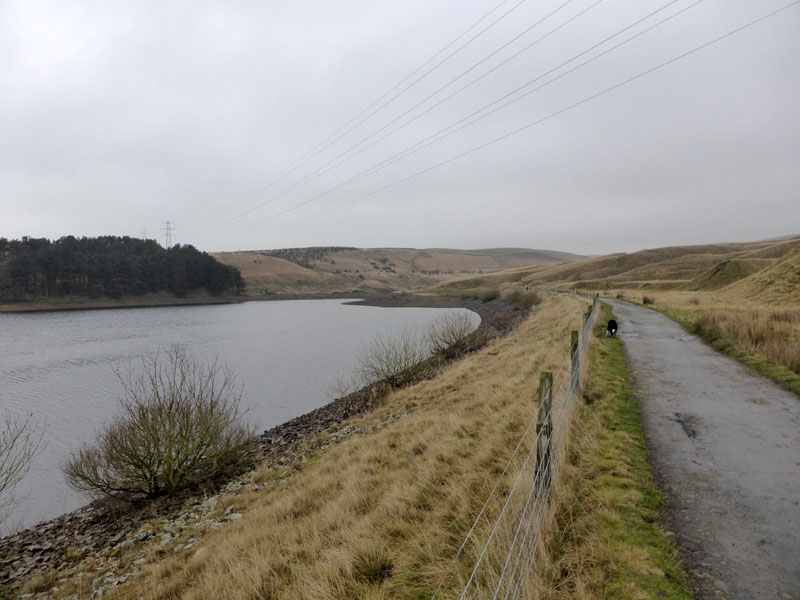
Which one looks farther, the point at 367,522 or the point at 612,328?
the point at 612,328

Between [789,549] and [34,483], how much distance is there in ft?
59.1

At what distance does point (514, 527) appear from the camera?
4301mm

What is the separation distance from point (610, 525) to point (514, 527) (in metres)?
0.96

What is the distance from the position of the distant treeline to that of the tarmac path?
337 ft

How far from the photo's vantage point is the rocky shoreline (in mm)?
7531

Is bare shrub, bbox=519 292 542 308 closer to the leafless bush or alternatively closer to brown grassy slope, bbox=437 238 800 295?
brown grassy slope, bbox=437 238 800 295

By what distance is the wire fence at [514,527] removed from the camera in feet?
11.2

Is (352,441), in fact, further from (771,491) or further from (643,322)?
(643,322)

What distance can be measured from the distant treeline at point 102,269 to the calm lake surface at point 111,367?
1270 inches

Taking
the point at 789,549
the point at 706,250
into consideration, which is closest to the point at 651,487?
the point at 789,549

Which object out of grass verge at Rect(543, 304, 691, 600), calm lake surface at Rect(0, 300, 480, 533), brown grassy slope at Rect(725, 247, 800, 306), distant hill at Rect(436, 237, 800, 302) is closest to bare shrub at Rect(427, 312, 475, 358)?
calm lake surface at Rect(0, 300, 480, 533)

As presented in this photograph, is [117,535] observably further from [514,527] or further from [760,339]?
[760,339]

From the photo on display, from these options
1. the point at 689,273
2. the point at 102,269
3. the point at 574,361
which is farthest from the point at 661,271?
the point at 102,269

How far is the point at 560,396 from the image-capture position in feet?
26.0
